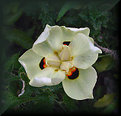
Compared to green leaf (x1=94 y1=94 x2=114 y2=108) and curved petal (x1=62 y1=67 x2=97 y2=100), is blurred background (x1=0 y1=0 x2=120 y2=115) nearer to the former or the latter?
green leaf (x1=94 y1=94 x2=114 y2=108)

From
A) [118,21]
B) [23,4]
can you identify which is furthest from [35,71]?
[118,21]

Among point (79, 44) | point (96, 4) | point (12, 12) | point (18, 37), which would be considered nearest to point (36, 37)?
point (18, 37)

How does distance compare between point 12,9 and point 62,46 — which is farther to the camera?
point 12,9


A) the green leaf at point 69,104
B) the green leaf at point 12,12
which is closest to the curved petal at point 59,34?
the green leaf at point 69,104

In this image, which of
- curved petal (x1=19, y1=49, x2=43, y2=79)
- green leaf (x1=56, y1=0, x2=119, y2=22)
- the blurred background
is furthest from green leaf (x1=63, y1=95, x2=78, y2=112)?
green leaf (x1=56, y1=0, x2=119, y2=22)

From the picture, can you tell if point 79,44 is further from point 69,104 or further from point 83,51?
point 69,104

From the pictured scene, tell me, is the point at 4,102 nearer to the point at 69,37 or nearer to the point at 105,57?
the point at 69,37
